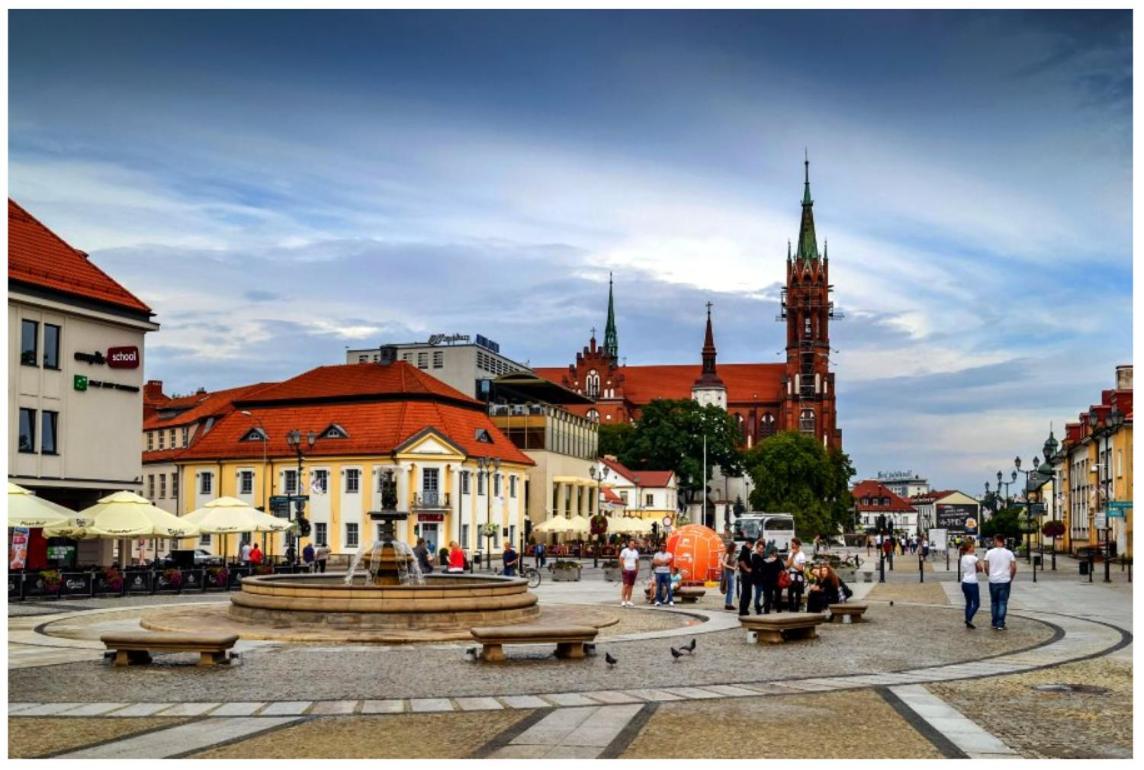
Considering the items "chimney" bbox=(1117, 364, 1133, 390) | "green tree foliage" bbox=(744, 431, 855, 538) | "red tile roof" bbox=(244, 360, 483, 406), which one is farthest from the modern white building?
"chimney" bbox=(1117, 364, 1133, 390)

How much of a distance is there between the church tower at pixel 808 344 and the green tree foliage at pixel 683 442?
48016mm

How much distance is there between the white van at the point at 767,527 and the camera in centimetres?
8138

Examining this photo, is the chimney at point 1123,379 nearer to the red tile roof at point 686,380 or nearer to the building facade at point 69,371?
the building facade at point 69,371

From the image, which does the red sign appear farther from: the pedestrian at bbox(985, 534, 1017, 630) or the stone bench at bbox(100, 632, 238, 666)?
the pedestrian at bbox(985, 534, 1017, 630)

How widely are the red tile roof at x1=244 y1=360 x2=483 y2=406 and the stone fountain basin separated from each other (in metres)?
52.9

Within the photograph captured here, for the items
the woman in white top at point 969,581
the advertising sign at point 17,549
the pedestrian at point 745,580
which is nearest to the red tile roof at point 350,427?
the advertising sign at point 17,549

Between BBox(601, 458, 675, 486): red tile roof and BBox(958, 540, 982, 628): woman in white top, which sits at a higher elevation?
BBox(601, 458, 675, 486): red tile roof

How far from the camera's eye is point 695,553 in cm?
4284

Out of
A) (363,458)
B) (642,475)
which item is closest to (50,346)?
(363,458)

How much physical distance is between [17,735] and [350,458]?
206 ft

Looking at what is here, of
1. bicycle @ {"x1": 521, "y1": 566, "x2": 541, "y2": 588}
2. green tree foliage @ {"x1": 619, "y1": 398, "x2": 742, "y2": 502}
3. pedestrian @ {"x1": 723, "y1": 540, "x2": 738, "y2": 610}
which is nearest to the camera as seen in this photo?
pedestrian @ {"x1": 723, "y1": 540, "x2": 738, "y2": 610}

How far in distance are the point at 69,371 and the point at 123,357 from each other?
2273mm

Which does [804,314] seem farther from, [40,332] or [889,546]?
[40,332]

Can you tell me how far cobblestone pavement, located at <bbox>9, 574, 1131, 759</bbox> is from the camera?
1199 cm
